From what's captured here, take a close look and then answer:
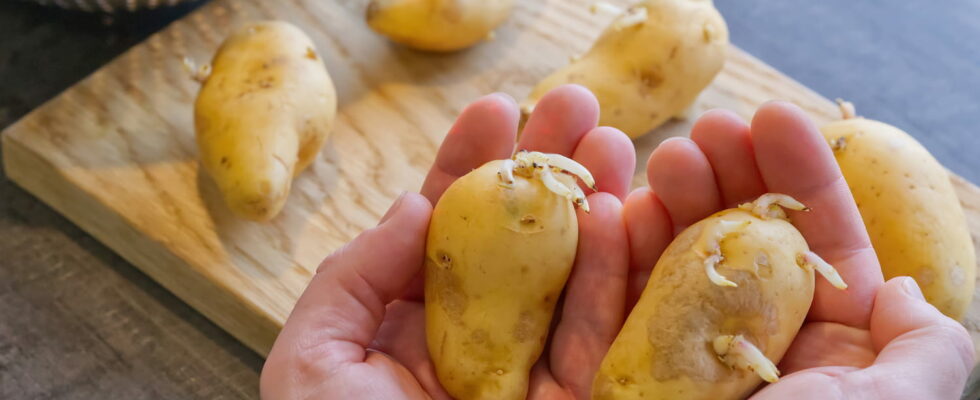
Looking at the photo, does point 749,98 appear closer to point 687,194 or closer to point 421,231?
point 687,194

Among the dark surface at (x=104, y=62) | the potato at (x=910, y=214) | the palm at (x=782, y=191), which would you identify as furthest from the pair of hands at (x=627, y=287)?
the dark surface at (x=104, y=62)

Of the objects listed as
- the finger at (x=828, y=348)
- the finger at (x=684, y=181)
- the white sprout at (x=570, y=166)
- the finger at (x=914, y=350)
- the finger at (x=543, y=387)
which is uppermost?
the white sprout at (x=570, y=166)

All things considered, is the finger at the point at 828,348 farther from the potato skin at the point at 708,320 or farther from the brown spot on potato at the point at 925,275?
the brown spot on potato at the point at 925,275

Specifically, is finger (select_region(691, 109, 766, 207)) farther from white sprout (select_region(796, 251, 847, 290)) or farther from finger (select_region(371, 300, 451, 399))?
finger (select_region(371, 300, 451, 399))

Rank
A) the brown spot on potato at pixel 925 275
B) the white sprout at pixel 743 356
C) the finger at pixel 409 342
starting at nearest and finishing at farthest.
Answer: the white sprout at pixel 743 356 → the finger at pixel 409 342 → the brown spot on potato at pixel 925 275

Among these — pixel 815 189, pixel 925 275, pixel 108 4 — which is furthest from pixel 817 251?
pixel 108 4

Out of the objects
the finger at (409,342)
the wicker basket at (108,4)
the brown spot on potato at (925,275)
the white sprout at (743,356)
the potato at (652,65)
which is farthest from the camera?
the wicker basket at (108,4)

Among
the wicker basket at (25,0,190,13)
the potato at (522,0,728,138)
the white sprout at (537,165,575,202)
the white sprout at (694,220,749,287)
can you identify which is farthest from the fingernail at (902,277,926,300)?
the wicker basket at (25,0,190,13)
